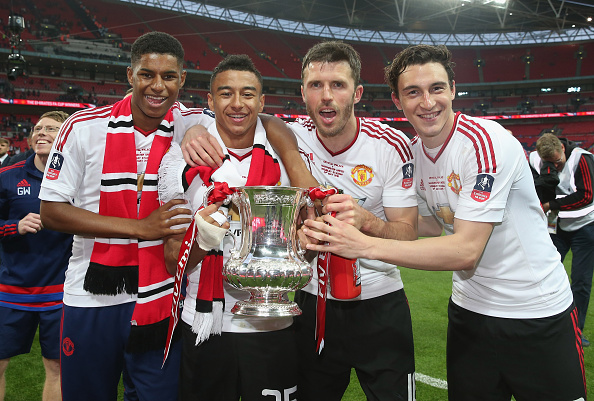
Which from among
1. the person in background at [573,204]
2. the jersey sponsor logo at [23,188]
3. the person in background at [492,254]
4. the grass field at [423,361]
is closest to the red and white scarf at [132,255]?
the person in background at [492,254]

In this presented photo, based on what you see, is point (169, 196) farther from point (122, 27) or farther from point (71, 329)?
point (122, 27)

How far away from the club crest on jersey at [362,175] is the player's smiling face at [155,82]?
3.22 ft

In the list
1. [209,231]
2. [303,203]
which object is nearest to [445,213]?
[303,203]

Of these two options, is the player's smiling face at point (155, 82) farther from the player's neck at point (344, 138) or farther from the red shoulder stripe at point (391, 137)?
the red shoulder stripe at point (391, 137)

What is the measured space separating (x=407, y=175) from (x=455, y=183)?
24 cm

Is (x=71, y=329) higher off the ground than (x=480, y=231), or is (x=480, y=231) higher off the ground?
(x=480, y=231)

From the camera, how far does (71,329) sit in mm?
2139

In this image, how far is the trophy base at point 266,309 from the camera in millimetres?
1457

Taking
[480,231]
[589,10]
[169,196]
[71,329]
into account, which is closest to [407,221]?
[480,231]

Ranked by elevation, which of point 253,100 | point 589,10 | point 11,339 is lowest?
point 11,339

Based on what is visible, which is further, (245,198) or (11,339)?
(11,339)

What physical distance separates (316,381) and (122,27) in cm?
3136

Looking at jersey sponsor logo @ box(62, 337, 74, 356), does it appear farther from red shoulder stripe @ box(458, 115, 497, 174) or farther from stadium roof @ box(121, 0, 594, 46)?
stadium roof @ box(121, 0, 594, 46)

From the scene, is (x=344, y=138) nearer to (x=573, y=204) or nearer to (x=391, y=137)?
(x=391, y=137)
